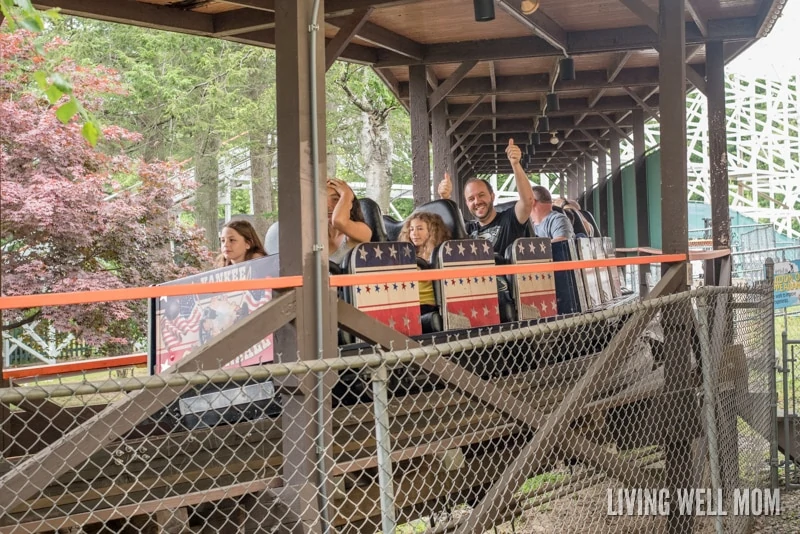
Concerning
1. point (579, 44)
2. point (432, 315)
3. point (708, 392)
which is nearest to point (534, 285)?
point (432, 315)

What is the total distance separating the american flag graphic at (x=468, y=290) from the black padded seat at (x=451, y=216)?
228mm

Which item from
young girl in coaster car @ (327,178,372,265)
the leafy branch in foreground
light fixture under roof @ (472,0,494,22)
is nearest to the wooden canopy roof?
light fixture under roof @ (472,0,494,22)

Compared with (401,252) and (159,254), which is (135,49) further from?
(401,252)

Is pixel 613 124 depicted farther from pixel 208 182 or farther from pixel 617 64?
pixel 208 182

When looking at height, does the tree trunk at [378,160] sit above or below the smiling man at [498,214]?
above

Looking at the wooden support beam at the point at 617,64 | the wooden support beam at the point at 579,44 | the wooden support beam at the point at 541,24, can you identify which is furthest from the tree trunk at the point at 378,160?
the wooden support beam at the point at 541,24

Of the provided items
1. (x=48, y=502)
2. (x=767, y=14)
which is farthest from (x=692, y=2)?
(x=48, y=502)

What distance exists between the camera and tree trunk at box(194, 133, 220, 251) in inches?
840

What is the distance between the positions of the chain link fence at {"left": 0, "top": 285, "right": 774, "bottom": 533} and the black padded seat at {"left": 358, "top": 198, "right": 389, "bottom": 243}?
98 cm

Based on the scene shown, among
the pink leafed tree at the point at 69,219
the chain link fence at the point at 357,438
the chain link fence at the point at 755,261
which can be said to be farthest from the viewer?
the chain link fence at the point at 755,261

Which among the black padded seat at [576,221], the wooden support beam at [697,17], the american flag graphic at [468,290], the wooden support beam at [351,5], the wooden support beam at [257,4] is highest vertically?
the wooden support beam at [697,17]

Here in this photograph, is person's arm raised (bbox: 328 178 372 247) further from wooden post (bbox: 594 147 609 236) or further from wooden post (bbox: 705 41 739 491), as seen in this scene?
wooden post (bbox: 594 147 609 236)

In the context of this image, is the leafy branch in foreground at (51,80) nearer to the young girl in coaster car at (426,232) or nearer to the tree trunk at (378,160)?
the young girl in coaster car at (426,232)

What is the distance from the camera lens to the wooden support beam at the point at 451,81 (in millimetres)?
9158
